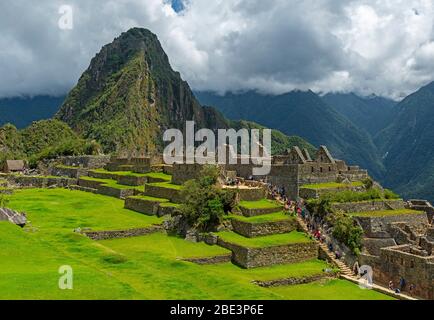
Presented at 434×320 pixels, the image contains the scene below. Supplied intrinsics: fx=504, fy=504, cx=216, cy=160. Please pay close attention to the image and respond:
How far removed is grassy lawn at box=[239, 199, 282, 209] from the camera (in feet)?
87.5

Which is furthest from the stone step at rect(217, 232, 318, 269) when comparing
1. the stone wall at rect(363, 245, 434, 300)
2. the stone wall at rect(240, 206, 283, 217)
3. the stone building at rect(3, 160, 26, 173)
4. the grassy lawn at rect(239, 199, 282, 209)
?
the stone building at rect(3, 160, 26, 173)

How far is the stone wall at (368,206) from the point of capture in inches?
1059

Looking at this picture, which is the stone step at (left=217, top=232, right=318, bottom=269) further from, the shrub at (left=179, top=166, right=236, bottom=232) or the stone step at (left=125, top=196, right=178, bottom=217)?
the stone step at (left=125, top=196, right=178, bottom=217)

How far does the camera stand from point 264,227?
24812mm

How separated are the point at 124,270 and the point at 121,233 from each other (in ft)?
28.6

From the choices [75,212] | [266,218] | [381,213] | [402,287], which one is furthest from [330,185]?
[75,212]

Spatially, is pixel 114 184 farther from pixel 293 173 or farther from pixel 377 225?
pixel 377 225

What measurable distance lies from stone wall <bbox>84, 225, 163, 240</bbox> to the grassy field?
1.68 feet

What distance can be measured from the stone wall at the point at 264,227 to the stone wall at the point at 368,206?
8.98ft

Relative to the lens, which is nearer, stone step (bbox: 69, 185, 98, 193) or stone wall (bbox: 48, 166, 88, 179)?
stone step (bbox: 69, 185, 98, 193)

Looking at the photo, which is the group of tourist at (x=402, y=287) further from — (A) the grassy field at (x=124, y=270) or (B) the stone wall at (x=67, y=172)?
(B) the stone wall at (x=67, y=172)
